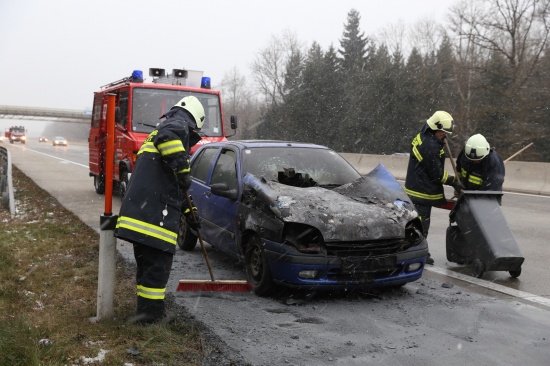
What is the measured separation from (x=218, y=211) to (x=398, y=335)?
254cm

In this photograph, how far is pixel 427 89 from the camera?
43.5 metres

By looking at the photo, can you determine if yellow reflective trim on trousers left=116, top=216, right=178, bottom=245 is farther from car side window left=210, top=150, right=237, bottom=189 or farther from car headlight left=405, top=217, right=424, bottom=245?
car headlight left=405, top=217, right=424, bottom=245

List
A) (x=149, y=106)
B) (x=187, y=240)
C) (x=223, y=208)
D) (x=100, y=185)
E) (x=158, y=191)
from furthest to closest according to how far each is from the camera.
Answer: (x=100, y=185) < (x=149, y=106) < (x=187, y=240) < (x=223, y=208) < (x=158, y=191)

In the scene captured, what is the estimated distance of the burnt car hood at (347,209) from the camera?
4.85 metres

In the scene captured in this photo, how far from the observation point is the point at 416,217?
17.4 feet

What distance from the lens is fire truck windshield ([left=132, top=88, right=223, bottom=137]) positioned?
11373 mm

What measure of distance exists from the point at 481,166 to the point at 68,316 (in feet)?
16.1

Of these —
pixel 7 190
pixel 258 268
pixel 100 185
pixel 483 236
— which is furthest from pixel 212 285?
pixel 100 185

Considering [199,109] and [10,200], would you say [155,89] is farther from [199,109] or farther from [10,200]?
[199,109]

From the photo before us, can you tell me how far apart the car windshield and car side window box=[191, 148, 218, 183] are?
2.57 feet

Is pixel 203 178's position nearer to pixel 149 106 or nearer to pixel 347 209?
pixel 347 209

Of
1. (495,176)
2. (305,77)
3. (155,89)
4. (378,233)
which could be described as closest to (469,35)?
(305,77)

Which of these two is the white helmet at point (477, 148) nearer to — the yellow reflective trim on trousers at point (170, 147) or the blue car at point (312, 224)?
the blue car at point (312, 224)

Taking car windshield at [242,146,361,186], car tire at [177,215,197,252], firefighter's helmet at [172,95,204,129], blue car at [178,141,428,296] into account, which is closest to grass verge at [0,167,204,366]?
car tire at [177,215,197,252]
